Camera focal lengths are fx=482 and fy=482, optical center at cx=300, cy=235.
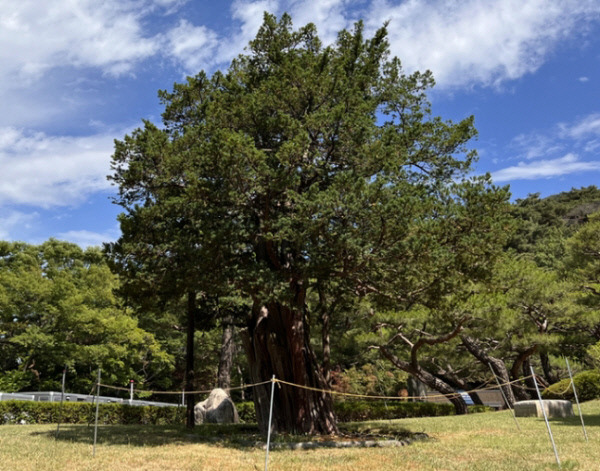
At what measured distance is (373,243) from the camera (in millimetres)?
8844

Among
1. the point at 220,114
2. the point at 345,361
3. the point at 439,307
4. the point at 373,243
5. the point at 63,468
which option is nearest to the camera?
the point at 63,468

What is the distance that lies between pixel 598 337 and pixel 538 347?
2331mm

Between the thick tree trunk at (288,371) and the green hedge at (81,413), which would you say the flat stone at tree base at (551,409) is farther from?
the green hedge at (81,413)

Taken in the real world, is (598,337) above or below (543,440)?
above

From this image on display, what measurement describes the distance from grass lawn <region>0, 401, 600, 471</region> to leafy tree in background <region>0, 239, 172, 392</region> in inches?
422

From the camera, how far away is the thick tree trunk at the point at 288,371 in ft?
37.0

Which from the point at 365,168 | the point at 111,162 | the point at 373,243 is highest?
the point at 111,162

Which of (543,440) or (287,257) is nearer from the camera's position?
(543,440)

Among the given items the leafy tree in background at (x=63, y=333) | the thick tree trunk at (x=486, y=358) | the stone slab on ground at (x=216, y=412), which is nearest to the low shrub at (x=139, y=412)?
the stone slab on ground at (x=216, y=412)

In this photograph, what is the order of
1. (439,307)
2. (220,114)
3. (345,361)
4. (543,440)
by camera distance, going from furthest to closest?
(345,361) < (439,307) < (220,114) < (543,440)

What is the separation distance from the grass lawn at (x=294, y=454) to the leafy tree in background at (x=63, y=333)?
10.7 m

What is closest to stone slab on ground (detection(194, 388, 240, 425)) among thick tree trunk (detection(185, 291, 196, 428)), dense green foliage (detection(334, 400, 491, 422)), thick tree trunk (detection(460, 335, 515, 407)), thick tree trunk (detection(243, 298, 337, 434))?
thick tree trunk (detection(185, 291, 196, 428))

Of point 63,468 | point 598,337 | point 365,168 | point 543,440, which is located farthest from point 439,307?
point 598,337

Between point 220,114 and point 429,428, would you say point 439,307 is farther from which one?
point 220,114
